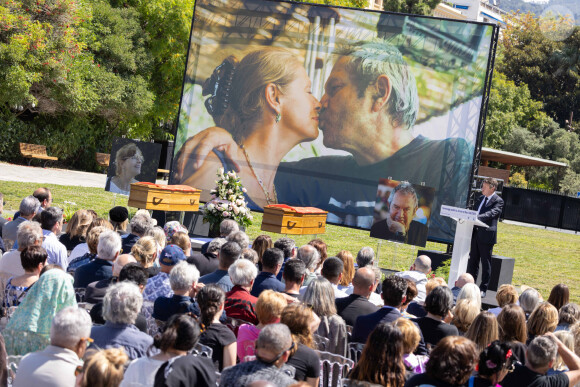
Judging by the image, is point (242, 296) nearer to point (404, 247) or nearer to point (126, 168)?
point (126, 168)

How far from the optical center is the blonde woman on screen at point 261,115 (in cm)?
1482

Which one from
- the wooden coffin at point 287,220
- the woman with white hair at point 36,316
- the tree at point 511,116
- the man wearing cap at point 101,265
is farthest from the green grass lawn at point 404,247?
the tree at point 511,116

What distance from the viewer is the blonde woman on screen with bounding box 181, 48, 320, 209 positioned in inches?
583

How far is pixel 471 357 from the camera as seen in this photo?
3600mm

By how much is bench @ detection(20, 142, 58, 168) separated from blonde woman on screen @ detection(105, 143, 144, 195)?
39.7ft

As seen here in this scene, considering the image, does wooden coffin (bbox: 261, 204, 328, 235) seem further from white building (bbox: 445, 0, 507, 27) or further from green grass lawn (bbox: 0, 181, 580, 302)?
white building (bbox: 445, 0, 507, 27)

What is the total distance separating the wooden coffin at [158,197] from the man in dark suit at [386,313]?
7.91m

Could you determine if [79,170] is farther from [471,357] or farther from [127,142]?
[471,357]

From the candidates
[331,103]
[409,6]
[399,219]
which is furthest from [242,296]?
[409,6]

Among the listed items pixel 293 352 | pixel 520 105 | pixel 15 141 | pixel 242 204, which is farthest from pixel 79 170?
pixel 520 105

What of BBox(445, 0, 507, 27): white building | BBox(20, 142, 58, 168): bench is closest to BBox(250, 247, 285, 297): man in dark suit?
BBox(20, 142, 58, 168): bench

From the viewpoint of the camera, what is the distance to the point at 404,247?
57.5ft

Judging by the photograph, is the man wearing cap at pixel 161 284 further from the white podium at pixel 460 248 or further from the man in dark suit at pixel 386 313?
the white podium at pixel 460 248

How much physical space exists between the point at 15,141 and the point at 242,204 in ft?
54.2
